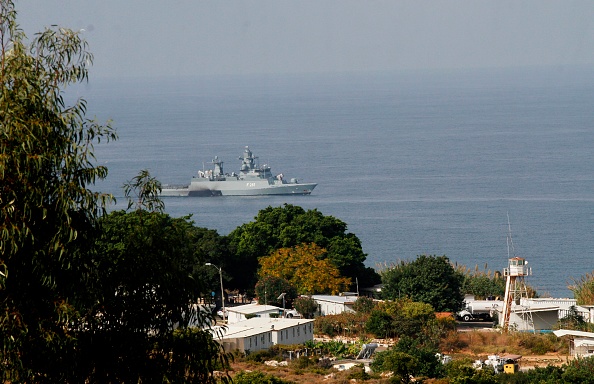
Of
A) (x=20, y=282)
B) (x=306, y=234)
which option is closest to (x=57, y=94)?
(x=20, y=282)

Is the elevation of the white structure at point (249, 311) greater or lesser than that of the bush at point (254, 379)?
greater

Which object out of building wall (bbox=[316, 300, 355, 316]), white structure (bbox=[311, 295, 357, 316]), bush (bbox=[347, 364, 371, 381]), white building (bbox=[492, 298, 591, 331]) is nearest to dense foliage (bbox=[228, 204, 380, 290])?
white structure (bbox=[311, 295, 357, 316])

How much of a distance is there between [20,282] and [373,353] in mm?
22714

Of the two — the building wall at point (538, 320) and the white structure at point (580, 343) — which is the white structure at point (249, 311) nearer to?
the building wall at point (538, 320)

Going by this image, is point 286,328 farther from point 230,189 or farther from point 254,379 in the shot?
point 230,189

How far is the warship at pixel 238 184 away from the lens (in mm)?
120125

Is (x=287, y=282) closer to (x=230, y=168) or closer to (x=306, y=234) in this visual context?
(x=306, y=234)

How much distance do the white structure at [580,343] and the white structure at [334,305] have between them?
8609 millimetres

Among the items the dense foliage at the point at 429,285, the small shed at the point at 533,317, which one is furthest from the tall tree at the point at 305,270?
→ the small shed at the point at 533,317

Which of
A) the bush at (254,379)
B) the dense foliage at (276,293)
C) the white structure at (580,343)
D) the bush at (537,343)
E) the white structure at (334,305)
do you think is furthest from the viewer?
the dense foliage at (276,293)

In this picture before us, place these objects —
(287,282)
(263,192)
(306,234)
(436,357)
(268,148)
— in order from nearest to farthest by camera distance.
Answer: (436,357), (287,282), (306,234), (263,192), (268,148)

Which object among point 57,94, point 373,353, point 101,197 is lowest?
point 373,353

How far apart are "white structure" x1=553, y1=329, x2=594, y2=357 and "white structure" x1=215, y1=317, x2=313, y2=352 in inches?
314

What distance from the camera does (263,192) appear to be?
396 feet
